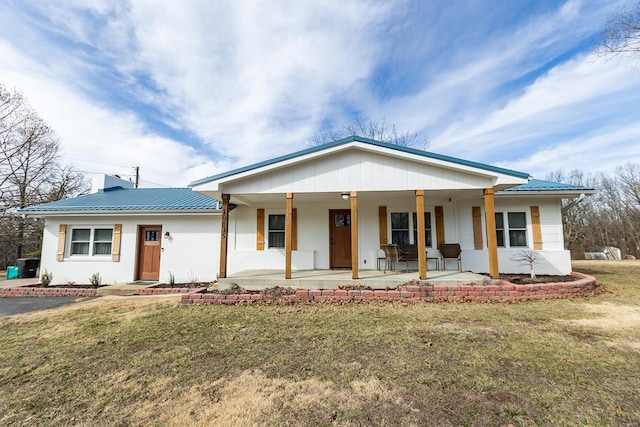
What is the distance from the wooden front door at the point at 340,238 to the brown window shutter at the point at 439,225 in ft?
9.32

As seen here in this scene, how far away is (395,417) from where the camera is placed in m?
2.40

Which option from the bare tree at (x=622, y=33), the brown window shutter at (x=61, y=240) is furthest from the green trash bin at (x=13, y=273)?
the bare tree at (x=622, y=33)

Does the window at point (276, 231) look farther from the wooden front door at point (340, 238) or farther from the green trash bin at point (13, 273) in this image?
the green trash bin at point (13, 273)

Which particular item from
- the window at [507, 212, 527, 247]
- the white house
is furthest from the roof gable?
Answer: the window at [507, 212, 527, 247]

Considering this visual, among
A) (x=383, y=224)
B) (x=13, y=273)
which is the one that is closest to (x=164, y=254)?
(x=13, y=273)

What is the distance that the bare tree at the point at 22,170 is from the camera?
56.7ft

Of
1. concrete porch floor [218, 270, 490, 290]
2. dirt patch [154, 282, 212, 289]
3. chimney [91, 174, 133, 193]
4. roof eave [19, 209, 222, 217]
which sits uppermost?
chimney [91, 174, 133, 193]

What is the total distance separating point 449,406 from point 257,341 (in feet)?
8.85

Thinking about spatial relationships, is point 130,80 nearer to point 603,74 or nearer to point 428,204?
point 428,204

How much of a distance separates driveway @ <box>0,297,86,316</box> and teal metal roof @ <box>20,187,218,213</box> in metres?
3.02

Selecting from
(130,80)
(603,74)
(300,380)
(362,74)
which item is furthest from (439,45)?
(300,380)

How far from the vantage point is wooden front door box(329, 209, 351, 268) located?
384 inches

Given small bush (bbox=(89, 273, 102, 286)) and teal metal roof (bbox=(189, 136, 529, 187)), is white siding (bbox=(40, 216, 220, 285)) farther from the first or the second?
teal metal roof (bbox=(189, 136, 529, 187))

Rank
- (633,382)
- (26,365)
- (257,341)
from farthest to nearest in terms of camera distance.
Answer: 1. (257,341)
2. (26,365)
3. (633,382)
